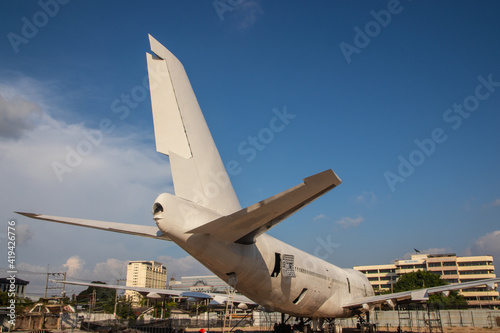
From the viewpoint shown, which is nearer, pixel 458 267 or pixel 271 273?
pixel 271 273

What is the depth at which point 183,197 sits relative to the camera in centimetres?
924

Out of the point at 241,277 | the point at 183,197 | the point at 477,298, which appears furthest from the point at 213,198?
the point at 477,298

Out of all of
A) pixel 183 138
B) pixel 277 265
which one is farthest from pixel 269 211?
pixel 277 265

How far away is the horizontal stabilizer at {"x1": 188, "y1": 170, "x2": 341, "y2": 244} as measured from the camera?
6.11 meters

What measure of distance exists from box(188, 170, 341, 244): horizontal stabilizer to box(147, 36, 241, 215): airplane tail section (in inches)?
55.6

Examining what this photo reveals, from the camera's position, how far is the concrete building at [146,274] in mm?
124562

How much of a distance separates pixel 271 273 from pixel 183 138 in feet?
16.8

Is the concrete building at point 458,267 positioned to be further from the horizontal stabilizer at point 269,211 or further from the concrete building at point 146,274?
the horizontal stabilizer at point 269,211

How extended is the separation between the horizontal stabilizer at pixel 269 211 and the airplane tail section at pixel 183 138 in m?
1.41

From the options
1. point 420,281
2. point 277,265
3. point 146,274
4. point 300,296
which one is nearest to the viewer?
point 277,265

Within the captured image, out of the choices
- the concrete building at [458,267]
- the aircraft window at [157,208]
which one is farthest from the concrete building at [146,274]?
the aircraft window at [157,208]

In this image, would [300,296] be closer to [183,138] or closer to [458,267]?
→ [183,138]

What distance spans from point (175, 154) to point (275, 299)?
6186 millimetres

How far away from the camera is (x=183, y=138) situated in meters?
9.64
